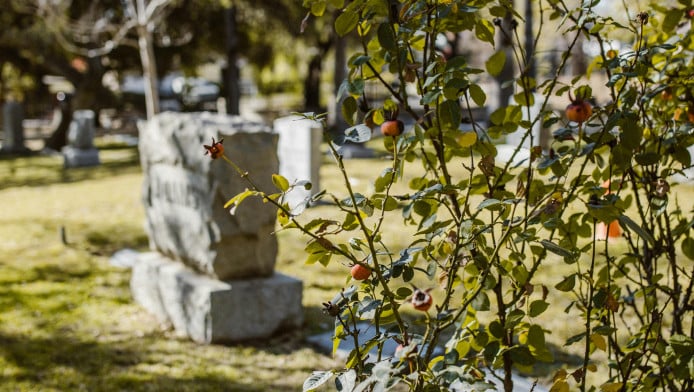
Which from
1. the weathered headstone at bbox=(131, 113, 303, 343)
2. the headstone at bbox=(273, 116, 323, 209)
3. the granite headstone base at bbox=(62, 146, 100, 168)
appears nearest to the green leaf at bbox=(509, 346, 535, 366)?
the weathered headstone at bbox=(131, 113, 303, 343)

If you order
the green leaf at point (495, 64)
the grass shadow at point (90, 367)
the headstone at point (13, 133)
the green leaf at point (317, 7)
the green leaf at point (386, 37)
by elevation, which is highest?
the green leaf at point (317, 7)

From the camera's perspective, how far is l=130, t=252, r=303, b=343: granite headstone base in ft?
16.4

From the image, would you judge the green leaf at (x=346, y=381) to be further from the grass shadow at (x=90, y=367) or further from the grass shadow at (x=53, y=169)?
the grass shadow at (x=53, y=169)

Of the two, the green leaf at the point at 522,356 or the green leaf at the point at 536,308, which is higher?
the green leaf at the point at 536,308

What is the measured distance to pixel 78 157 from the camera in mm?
16203

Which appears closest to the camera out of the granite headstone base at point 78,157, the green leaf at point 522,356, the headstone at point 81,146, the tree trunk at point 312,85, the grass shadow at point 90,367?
the green leaf at point 522,356

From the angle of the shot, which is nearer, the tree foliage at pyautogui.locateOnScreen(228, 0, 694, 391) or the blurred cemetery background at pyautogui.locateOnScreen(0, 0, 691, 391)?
the tree foliage at pyautogui.locateOnScreen(228, 0, 694, 391)

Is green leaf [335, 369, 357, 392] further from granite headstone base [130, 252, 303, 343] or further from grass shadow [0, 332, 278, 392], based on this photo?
granite headstone base [130, 252, 303, 343]

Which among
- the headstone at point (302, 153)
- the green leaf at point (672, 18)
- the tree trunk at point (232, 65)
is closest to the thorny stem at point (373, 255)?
the green leaf at point (672, 18)

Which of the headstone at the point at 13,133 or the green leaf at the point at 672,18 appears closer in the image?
the green leaf at the point at 672,18

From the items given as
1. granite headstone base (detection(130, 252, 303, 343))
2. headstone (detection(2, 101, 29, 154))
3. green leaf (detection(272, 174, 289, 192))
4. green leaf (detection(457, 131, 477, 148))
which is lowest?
granite headstone base (detection(130, 252, 303, 343))

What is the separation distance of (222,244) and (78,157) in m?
12.4

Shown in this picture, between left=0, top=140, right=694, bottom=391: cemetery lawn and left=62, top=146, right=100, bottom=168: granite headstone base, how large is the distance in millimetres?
5901

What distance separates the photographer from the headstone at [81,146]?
16.1 metres
